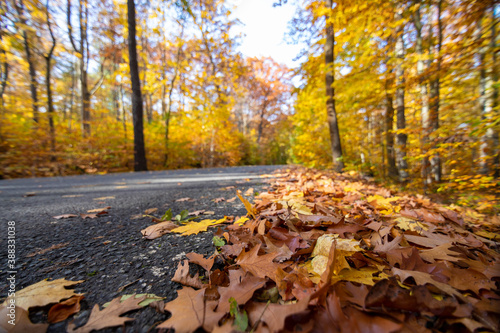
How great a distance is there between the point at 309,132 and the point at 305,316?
7840 mm

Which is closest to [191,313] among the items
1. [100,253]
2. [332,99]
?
[100,253]

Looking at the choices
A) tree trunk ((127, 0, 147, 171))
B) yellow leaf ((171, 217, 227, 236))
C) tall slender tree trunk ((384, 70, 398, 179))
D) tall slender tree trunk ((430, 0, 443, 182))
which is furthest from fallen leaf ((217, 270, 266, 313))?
tree trunk ((127, 0, 147, 171))

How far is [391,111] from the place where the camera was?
18.4ft

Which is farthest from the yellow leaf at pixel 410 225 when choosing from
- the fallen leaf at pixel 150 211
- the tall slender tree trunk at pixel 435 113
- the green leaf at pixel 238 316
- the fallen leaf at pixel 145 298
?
the tall slender tree trunk at pixel 435 113

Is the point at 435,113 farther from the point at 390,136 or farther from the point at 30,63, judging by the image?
the point at 30,63

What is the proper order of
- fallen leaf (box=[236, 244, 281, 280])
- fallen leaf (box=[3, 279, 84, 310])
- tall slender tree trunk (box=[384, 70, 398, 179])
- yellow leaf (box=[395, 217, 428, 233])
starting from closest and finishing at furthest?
fallen leaf (box=[3, 279, 84, 310]), fallen leaf (box=[236, 244, 281, 280]), yellow leaf (box=[395, 217, 428, 233]), tall slender tree trunk (box=[384, 70, 398, 179])

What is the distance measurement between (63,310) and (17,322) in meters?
0.10

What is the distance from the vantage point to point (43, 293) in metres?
0.71

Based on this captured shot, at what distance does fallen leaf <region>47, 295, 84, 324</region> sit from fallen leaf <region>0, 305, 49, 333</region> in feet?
0.13

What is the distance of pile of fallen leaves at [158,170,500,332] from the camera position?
541mm

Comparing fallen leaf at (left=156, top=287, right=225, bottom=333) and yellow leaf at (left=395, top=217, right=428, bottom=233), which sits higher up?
yellow leaf at (left=395, top=217, right=428, bottom=233)

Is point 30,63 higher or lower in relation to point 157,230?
higher

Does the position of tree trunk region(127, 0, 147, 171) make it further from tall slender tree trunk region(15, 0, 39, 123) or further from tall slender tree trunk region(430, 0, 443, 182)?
tall slender tree trunk region(430, 0, 443, 182)

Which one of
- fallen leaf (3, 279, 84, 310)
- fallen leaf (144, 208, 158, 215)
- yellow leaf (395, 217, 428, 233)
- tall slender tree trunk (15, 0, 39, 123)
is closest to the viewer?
fallen leaf (3, 279, 84, 310)
